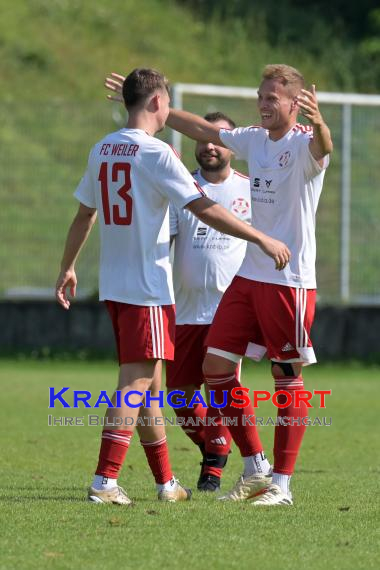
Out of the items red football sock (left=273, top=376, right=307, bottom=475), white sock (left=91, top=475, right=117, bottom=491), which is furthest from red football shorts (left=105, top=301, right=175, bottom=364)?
red football sock (left=273, top=376, right=307, bottom=475)

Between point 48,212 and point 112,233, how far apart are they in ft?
45.9

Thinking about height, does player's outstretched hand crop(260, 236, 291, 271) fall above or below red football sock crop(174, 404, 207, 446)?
above

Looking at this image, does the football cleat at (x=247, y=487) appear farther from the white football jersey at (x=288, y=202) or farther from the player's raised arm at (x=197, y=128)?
the player's raised arm at (x=197, y=128)

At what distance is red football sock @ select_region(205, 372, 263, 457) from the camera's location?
27.5ft

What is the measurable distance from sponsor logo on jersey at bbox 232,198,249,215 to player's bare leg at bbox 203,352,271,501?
63.2 inches

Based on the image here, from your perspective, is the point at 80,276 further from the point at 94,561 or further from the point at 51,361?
the point at 94,561

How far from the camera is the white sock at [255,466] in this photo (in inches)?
333

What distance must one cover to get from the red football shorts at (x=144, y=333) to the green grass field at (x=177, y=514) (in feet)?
2.83

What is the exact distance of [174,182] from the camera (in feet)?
25.0

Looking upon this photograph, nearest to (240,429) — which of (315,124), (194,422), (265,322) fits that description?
(265,322)

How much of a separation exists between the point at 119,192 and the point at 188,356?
2.21m

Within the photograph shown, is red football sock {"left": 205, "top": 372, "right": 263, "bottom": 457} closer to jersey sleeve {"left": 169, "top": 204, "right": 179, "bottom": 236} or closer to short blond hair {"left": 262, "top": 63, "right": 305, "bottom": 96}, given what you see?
jersey sleeve {"left": 169, "top": 204, "right": 179, "bottom": 236}

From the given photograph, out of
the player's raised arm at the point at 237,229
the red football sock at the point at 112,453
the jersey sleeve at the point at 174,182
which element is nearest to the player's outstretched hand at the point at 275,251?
the player's raised arm at the point at 237,229

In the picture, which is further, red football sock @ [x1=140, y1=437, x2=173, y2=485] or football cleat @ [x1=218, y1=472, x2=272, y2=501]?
football cleat @ [x1=218, y1=472, x2=272, y2=501]
